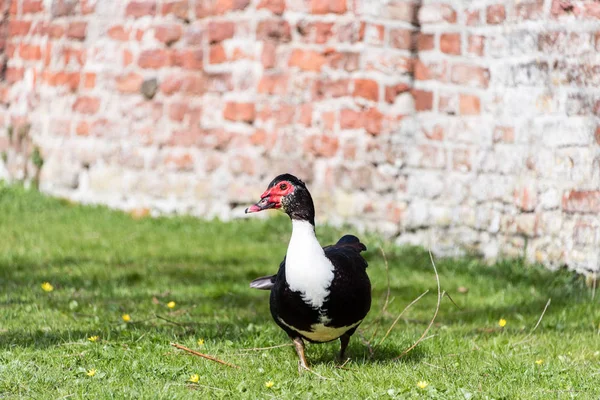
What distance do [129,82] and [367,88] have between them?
2.85 metres

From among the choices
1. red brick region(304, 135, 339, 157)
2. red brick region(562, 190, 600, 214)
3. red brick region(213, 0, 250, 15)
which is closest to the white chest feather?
red brick region(562, 190, 600, 214)

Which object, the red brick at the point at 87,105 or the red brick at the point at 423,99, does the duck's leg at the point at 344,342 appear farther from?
the red brick at the point at 87,105

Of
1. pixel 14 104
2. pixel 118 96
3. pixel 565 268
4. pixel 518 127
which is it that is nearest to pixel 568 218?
pixel 565 268

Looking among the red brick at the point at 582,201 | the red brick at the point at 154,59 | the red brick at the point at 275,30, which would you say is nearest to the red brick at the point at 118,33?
the red brick at the point at 154,59

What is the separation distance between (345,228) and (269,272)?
141cm

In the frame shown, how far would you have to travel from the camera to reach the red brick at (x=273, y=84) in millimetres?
8486

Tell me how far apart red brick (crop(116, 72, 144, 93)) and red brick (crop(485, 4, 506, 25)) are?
3.71 meters

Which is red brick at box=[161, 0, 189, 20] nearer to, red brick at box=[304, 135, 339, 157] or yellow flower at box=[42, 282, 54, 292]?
red brick at box=[304, 135, 339, 157]

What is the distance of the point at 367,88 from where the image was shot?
26.5 feet

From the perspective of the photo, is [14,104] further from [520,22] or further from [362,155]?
[520,22]

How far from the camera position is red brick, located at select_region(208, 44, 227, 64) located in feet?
29.1

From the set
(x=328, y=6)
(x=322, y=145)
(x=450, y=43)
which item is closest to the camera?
(x=450, y=43)

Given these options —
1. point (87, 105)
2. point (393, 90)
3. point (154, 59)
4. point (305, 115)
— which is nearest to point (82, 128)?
A: point (87, 105)

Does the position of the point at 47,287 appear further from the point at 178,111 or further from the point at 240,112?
the point at 178,111
